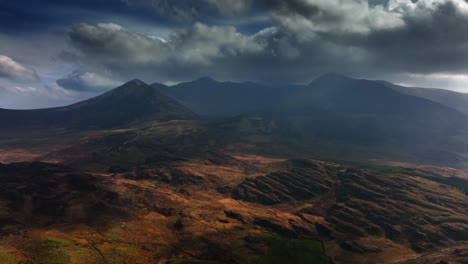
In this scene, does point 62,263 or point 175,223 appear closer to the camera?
point 62,263

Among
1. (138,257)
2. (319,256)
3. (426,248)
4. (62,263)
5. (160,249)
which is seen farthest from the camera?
(426,248)

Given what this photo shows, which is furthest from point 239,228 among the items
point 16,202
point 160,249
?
point 16,202

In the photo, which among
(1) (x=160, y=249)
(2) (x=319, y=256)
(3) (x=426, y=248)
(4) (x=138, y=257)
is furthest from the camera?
(3) (x=426, y=248)

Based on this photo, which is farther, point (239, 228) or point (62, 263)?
point (239, 228)

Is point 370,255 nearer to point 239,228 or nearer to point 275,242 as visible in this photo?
point 275,242

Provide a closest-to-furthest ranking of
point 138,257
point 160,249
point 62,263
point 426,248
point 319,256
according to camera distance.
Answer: point 62,263
point 138,257
point 160,249
point 319,256
point 426,248

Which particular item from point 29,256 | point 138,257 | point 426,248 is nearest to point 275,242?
point 138,257

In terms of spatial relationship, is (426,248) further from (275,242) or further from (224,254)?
(224,254)

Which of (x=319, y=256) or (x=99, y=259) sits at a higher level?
(x=99, y=259)

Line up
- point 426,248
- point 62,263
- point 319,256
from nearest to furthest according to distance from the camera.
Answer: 1. point 62,263
2. point 319,256
3. point 426,248

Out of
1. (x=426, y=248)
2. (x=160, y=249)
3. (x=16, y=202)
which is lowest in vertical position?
(x=426, y=248)
